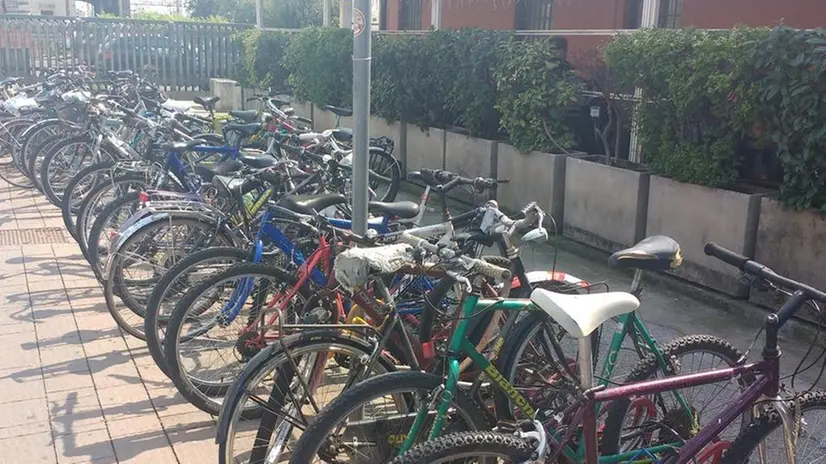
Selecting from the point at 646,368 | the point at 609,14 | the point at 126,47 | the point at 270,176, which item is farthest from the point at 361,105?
the point at 126,47

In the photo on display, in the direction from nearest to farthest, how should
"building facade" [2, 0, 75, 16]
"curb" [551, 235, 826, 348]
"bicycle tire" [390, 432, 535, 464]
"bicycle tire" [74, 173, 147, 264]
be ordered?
Answer: "bicycle tire" [390, 432, 535, 464] < "curb" [551, 235, 826, 348] < "bicycle tire" [74, 173, 147, 264] < "building facade" [2, 0, 75, 16]

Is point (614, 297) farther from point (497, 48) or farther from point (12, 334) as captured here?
point (497, 48)

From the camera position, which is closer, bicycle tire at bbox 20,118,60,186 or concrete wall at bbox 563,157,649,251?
concrete wall at bbox 563,157,649,251

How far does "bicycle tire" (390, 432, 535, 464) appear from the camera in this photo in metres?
2.25

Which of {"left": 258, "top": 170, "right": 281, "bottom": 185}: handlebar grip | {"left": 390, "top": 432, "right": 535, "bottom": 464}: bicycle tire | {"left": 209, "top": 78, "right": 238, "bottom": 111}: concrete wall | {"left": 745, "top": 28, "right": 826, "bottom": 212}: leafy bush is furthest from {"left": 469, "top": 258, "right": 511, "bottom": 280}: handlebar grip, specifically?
{"left": 209, "top": 78, "right": 238, "bottom": 111}: concrete wall

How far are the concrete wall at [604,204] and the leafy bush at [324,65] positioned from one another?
180 inches

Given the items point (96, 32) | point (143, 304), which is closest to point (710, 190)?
point (143, 304)

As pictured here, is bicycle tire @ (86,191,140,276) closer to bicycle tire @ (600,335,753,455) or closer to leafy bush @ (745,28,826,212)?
bicycle tire @ (600,335,753,455)

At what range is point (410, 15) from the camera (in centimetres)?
1655

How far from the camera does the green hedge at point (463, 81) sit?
24.2 ft

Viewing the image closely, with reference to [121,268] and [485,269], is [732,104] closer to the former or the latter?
[485,269]

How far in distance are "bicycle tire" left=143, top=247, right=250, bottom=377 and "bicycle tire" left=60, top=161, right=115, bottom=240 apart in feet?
8.10

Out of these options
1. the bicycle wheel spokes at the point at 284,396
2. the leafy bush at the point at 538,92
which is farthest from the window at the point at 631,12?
the bicycle wheel spokes at the point at 284,396

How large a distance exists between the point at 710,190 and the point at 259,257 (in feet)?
11.4
